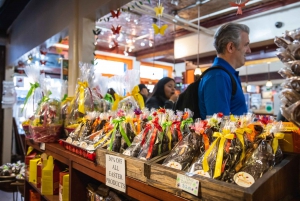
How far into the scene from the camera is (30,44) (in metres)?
3.80

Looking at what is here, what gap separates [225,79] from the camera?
143 cm

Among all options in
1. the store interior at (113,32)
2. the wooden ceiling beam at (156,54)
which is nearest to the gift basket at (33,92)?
the store interior at (113,32)

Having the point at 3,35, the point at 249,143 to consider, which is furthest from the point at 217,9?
the point at 3,35

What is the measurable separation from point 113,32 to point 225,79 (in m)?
1.69

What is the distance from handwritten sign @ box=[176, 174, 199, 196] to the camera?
71 centimetres

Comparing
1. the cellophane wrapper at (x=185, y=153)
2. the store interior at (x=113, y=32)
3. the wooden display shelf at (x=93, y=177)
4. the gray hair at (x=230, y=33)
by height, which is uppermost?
the store interior at (x=113, y=32)

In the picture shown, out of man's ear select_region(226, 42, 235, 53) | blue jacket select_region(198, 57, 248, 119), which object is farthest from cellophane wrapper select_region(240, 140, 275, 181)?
man's ear select_region(226, 42, 235, 53)

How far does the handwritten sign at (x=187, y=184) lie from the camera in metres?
0.71

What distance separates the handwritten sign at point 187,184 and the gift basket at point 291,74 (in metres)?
0.40

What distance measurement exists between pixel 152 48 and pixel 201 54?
7.12 ft

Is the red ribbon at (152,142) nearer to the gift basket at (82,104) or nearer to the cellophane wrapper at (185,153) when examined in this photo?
the cellophane wrapper at (185,153)

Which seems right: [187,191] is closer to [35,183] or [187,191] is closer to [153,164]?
[153,164]

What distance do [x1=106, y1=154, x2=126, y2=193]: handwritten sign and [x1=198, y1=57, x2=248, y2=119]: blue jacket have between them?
2.09 ft

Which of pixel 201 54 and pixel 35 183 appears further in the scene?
pixel 201 54
